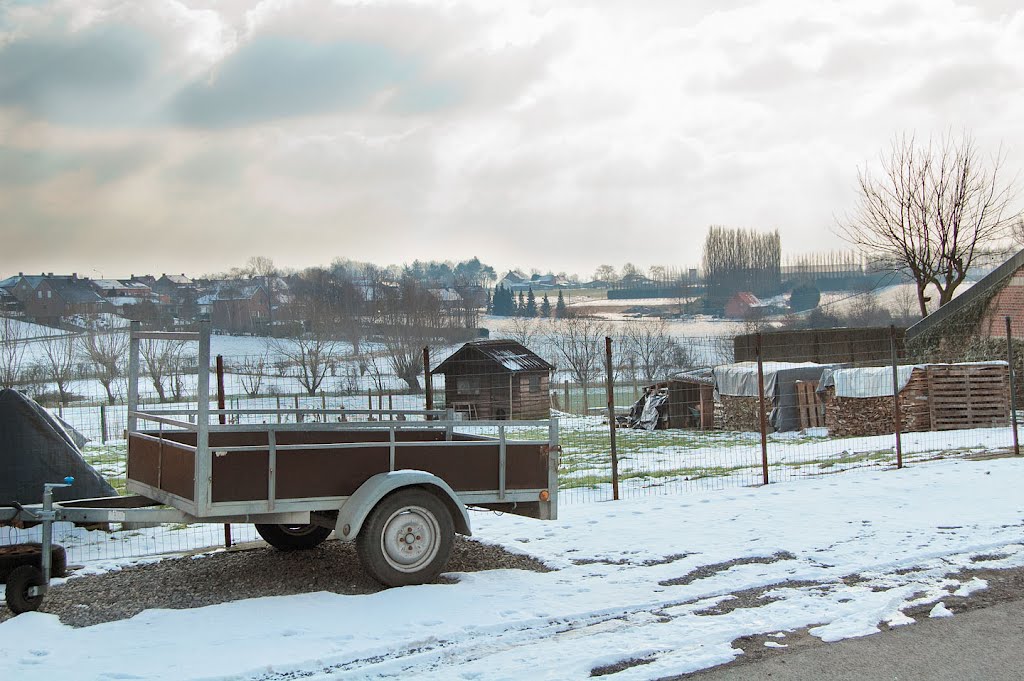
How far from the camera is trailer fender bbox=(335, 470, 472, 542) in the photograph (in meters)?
6.67

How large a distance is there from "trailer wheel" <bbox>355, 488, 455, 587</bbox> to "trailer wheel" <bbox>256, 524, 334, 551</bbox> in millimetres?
1616

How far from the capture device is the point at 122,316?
45.8m

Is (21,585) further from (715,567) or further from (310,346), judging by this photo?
(310,346)

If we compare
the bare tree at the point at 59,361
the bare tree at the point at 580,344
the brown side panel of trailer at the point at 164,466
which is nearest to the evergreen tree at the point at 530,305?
the bare tree at the point at 580,344

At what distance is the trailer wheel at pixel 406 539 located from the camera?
22.2 ft

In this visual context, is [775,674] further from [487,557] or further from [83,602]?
[83,602]

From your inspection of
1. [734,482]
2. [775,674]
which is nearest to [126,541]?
[775,674]

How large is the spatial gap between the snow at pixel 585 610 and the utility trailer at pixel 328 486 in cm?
37

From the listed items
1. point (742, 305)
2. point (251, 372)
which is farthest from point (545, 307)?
point (251, 372)

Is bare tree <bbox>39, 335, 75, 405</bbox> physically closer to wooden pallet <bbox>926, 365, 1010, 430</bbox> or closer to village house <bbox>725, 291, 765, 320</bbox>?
wooden pallet <bbox>926, 365, 1010, 430</bbox>

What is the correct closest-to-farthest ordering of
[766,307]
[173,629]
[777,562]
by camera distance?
[173,629], [777,562], [766,307]

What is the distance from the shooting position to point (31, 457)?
9727 millimetres

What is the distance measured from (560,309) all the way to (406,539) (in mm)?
80998

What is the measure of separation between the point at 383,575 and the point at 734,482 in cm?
815
